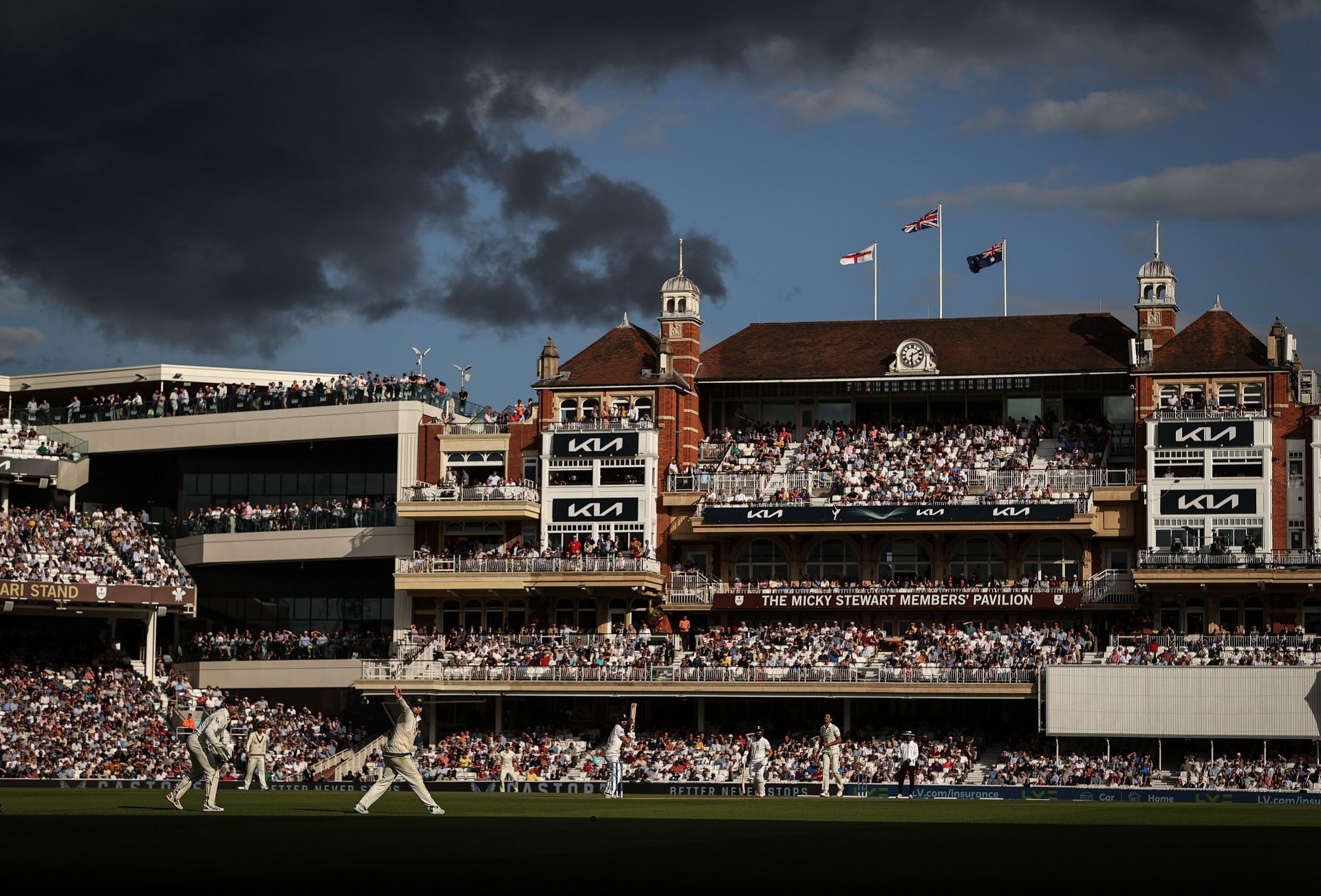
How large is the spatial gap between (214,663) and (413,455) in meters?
9.94

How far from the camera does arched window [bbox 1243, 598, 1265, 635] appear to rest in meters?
57.0

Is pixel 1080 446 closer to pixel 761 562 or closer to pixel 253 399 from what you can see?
pixel 761 562

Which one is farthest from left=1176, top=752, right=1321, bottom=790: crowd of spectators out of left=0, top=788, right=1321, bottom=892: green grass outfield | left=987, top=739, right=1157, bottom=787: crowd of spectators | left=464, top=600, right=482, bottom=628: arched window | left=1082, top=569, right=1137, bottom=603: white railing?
left=464, top=600, right=482, bottom=628: arched window

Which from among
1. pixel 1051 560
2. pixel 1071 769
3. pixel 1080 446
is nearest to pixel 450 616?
pixel 1051 560

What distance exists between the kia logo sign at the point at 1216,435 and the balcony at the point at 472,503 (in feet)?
Result: 69.5

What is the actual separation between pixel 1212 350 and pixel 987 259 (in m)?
8.42

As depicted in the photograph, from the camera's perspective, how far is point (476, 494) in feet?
201

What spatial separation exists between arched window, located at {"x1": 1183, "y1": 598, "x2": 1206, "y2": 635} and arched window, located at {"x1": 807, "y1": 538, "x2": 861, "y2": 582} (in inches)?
415

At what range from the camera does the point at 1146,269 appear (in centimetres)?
6178

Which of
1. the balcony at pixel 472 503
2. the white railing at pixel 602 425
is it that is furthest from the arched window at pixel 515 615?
the white railing at pixel 602 425

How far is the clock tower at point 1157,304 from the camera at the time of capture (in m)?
61.1

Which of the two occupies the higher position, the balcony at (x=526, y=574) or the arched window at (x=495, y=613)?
the balcony at (x=526, y=574)

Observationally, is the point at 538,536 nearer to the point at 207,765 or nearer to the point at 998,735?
the point at 998,735

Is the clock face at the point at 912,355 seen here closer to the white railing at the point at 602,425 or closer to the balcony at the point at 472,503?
the white railing at the point at 602,425
